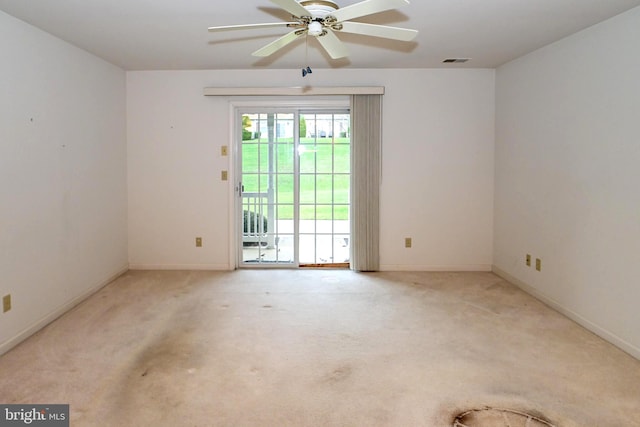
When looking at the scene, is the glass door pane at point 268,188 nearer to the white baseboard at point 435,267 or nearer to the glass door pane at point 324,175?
the glass door pane at point 324,175

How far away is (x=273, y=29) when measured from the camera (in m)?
3.31

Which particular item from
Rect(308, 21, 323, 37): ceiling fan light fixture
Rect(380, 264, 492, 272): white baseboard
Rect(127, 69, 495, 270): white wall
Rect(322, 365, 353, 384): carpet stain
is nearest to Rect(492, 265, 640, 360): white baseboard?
Rect(380, 264, 492, 272): white baseboard

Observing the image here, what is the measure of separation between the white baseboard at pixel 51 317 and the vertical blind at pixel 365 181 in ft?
8.79

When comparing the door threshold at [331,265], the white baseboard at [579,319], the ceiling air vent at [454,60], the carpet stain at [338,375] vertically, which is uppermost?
the ceiling air vent at [454,60]

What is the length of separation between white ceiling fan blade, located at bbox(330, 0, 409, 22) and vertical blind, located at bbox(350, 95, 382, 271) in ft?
8.46

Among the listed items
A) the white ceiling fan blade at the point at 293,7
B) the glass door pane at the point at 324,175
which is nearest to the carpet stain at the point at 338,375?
the white ceiling fan blade at the point at 293,7

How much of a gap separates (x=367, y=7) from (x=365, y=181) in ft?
9.43

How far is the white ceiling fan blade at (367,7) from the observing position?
1.90 m

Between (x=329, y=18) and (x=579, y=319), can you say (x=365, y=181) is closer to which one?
(x=579, y=319)

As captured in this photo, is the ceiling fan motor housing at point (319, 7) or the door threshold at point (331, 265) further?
the door threshold at point (331, 265)

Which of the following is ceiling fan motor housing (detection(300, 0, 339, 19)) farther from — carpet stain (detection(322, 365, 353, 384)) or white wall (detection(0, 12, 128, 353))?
white wall (detection(0, 12, 128, 353))

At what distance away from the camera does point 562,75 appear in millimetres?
3488

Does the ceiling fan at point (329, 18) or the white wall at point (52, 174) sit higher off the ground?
the ceiling fan at point (329, 18)

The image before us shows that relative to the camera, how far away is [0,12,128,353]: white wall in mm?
2871
